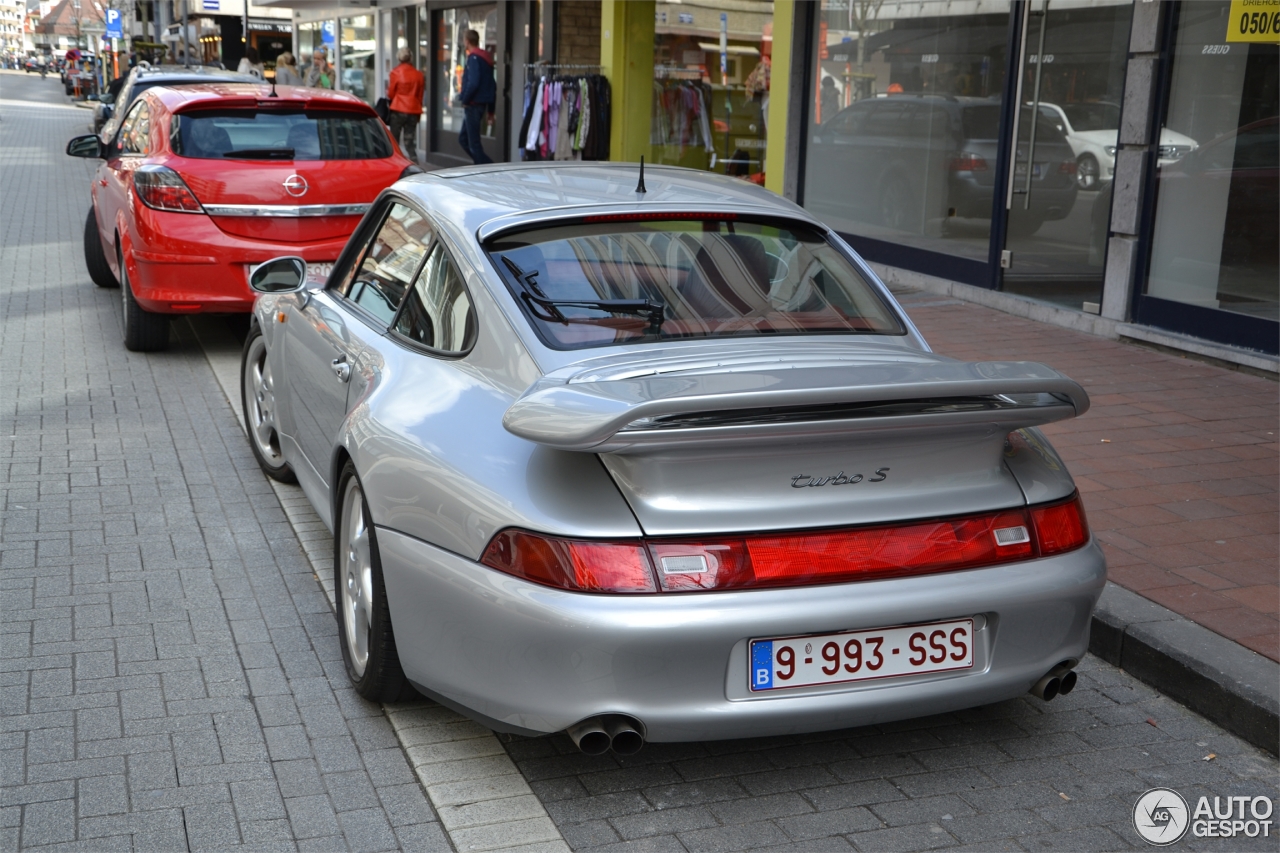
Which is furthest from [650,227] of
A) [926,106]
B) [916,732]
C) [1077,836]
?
[926,106]

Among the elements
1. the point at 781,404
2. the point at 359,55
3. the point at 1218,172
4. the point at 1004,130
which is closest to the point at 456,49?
the point at 359,55

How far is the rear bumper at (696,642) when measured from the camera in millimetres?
2857

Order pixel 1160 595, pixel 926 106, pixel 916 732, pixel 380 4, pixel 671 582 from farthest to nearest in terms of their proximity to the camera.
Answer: pixel 380 4 < pixel 926 106 < pixel 1160 595 < pixel 916 732 < pixel 671 582

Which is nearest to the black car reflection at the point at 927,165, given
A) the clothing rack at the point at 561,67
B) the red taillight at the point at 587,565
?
the clothing rack at the point at 561,67

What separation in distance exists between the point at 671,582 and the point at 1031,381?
94cm

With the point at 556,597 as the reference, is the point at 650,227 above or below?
above

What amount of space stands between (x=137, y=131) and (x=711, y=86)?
961 centimetres

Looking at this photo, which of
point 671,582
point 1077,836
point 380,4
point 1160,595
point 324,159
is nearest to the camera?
point 671,582

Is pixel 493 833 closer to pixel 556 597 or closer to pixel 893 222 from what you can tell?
pixel 556 597

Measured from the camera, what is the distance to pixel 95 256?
34.1ft

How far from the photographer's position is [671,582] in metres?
2.88

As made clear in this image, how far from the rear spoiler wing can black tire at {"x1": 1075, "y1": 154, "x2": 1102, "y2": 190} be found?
286 inches

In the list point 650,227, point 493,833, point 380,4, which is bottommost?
point 493,833

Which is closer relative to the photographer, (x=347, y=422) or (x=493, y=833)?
(x=493, y=833)
